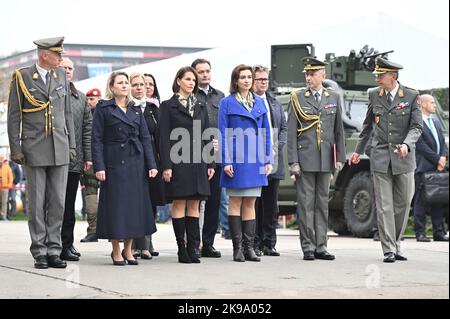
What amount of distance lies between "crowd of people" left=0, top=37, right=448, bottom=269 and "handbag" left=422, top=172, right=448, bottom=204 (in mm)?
3760

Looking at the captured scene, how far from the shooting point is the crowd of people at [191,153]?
8125mm

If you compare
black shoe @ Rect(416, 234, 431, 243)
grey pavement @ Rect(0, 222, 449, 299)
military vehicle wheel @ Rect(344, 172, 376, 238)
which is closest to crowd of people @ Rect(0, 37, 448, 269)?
grey pavement @ Rect(0, 222, 449, 299)

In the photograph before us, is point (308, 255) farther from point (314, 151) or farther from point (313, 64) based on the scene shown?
point (313, 64)

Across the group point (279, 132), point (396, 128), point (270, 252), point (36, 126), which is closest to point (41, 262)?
point (36, 126)

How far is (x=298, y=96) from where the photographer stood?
948cm

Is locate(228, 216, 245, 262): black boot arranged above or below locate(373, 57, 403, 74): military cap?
below

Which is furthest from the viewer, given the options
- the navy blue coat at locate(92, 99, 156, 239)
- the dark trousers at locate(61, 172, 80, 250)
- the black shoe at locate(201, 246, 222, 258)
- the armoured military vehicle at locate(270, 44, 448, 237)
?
the armoured military vehicle at locate(270, 44, 448, 237)

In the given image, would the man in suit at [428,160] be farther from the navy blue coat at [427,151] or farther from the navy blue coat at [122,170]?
the navy blue coat at [122,170]

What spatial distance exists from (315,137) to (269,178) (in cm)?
74

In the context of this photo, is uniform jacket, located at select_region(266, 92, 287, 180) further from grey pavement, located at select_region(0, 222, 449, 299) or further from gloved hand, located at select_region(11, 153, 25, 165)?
gloved hand, located at select_region(11, 153, 25, 165)

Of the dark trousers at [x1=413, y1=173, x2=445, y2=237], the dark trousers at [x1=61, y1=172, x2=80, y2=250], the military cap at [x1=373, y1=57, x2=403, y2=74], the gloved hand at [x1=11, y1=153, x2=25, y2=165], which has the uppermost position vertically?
the military cap at [x1=373, y1=57, x2=403, y2=74]

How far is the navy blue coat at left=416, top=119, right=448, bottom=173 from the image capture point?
43.1 feet

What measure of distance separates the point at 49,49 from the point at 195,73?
138 centimetres

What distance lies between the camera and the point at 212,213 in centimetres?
984
